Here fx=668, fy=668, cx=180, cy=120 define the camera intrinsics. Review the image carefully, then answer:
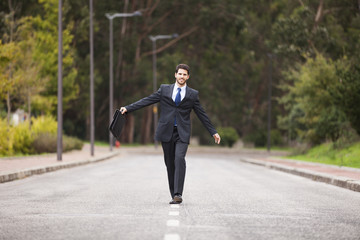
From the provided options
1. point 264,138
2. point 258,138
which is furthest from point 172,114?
point 258,138

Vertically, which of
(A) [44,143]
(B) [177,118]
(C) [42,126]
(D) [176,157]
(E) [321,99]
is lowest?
(A) [44,143]

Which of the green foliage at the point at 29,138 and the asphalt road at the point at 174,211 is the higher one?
the green foliage at the point at 29,138

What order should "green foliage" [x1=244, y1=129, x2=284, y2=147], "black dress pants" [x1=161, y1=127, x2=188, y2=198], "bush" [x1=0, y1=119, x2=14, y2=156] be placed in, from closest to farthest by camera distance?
1. "black dress pants" [x1=161, y1=127, x2=188, y2=198]
2. "bush" [x1=0, y1=119, x2=14, y2=156]
3. "green foliage" [x1=244, y1=129, x2=284, y2=147]

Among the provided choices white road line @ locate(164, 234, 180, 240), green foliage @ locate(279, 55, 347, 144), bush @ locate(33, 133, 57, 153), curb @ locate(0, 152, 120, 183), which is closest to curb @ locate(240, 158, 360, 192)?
green foliage @ locate(279, 55, 347, 144)

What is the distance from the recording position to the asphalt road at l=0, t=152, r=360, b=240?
834 centimetres

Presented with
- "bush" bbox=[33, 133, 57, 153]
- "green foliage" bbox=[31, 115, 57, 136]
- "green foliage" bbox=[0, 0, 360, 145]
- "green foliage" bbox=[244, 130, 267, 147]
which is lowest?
"green foliage" bbox=[244, 130, 267, 147]

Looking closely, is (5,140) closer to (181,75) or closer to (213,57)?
(181,75)

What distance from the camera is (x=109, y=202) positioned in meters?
11.8

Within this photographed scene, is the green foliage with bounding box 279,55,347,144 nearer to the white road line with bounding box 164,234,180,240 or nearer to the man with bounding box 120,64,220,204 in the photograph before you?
the man with bounding box 120,64,220,204

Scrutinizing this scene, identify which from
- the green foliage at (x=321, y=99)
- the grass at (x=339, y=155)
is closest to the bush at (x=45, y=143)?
the grass at (x=339, y=155)

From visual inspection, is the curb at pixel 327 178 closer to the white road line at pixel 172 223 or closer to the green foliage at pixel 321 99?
the white road line at pixel 172 223

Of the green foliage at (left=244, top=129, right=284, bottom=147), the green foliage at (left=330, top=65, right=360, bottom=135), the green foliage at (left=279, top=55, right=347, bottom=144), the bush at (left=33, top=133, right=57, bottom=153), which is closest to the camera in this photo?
the green foliage at (left=330, top=65, right=360, bottom=135)

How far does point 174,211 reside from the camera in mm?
10469

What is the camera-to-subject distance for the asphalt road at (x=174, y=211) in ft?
27.3
